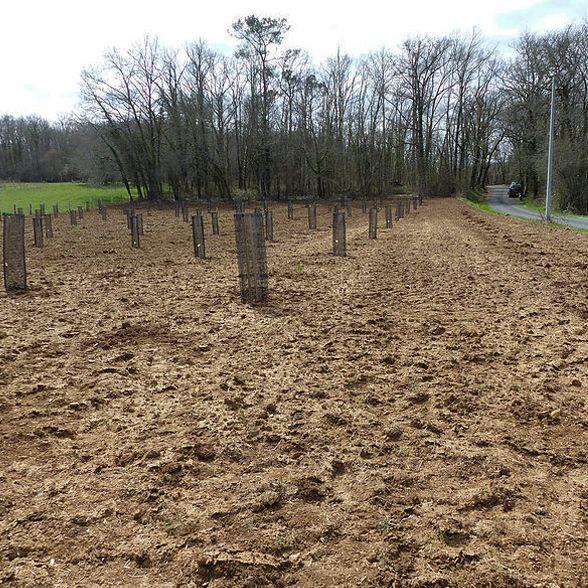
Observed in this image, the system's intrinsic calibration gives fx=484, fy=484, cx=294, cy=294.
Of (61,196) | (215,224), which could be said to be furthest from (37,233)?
(61,196)

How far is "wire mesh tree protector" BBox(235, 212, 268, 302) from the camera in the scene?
629 centimetres

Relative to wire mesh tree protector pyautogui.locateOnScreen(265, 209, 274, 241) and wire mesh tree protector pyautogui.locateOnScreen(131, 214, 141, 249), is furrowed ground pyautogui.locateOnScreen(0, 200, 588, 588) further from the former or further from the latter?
wire mesh tree protector pyautogui.locateOnScreen(265, 209, 274, 241)

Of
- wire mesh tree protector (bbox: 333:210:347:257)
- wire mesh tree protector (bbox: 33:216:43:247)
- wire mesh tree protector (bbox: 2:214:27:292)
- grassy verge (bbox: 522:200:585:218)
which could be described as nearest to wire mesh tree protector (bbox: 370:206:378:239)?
wire mesh tree protector (bbox: 333:210:347:257)

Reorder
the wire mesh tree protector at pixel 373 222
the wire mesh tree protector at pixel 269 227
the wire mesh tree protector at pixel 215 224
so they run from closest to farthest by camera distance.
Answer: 1. the wire mesh tree protector at pixel 373 222
2. the wire mesh tree protector at pixel 269 227
3. the wire mesh tree protector at pixel 215 224

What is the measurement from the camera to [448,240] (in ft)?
44.0

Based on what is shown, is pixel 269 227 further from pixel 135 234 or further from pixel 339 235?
pixel 339 235

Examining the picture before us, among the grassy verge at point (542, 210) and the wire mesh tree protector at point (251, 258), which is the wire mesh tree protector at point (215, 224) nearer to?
the wire mesh tree protector at point (251, 258)

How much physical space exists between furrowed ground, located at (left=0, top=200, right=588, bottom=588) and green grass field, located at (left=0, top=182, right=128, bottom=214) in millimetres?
36656

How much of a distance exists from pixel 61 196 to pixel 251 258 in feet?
152

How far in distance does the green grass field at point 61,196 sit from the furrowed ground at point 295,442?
36.7m

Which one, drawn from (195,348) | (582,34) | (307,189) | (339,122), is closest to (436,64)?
(339,122)

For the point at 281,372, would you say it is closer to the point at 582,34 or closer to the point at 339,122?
the point at 582,34

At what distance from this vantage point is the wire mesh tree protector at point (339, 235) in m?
10.8

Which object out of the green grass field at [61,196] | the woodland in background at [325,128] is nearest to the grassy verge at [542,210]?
the woodland in background at [325,128]
